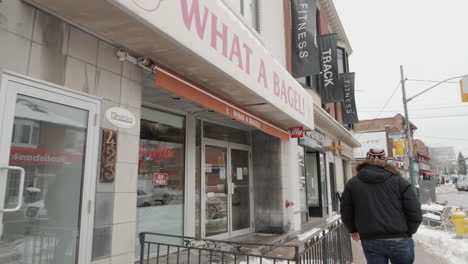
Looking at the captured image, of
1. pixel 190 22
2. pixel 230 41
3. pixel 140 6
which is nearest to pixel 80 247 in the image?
pixel 140 6

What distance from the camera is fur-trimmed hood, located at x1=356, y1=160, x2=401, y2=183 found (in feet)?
11.2

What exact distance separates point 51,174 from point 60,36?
1.33 meters

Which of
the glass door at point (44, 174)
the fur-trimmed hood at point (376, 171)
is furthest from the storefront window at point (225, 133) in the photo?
the fur-trimmed hood at point (376, 171)

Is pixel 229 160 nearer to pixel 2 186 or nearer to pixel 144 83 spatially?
pixel 144 83

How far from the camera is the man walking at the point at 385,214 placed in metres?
3.27

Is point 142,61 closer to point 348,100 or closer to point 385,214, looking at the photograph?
point 385,214

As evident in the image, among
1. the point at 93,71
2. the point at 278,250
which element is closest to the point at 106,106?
the point at 93,71

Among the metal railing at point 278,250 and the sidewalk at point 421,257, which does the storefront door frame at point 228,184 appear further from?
the sidewalk at point 421,257

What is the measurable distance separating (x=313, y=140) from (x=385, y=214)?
7963 mm

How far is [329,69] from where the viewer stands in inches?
472

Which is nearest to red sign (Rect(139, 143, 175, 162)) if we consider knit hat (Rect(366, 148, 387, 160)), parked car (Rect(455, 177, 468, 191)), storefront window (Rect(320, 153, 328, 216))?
knit hat (Rect(366, 148, 387, 160))

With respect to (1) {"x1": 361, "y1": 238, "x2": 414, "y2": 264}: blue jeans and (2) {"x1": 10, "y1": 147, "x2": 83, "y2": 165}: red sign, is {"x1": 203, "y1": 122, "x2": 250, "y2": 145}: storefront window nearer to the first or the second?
(2) {"x1": 10, "y1": 147, "x2": 83, "y2": 165}: red sign

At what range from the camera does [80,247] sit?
10.2ft

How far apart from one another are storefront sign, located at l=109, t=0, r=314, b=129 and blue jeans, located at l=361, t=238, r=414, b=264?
2757mm
